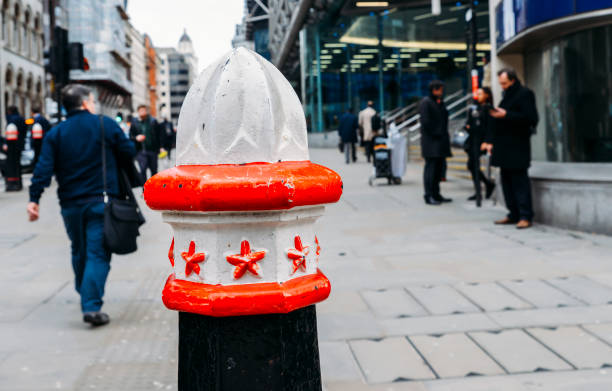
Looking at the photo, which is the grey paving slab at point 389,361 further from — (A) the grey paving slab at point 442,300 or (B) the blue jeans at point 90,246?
(B) the blue jeans at point 90,246

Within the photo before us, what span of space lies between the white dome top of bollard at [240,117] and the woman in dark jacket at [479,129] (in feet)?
21.0

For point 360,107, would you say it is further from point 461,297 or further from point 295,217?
point 295,217

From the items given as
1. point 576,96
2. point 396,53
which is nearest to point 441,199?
point 576,96

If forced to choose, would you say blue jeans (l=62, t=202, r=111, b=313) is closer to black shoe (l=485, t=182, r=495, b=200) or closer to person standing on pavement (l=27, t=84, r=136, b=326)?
person standing on pavement (l=27, t=84, r=136, b=326)

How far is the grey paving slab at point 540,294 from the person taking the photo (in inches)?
183

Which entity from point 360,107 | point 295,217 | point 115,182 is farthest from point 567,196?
point 360,107

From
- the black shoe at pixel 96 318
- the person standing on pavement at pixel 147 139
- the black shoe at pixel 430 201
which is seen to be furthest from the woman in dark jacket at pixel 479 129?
the person standing on pavement at pixel 147 139

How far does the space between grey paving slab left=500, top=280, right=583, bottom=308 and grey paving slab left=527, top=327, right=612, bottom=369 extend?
584 millimetres

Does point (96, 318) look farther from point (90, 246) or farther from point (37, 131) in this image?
point (37, 131)

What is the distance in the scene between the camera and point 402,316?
14.7 feet

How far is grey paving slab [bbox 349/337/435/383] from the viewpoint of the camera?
11.2 ft

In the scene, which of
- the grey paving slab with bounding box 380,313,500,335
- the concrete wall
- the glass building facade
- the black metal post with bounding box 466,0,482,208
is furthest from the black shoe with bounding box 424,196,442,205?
the glass building facade

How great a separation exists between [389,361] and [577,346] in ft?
3.49

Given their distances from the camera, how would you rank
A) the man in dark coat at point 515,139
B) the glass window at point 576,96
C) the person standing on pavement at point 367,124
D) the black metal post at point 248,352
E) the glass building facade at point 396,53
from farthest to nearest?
the glass building facade at point 396,53
the person standing on pavement at point 367,124
the glass window at point 576,96
the man in dark coat at point 515,139
the black metal post at point 248,352
